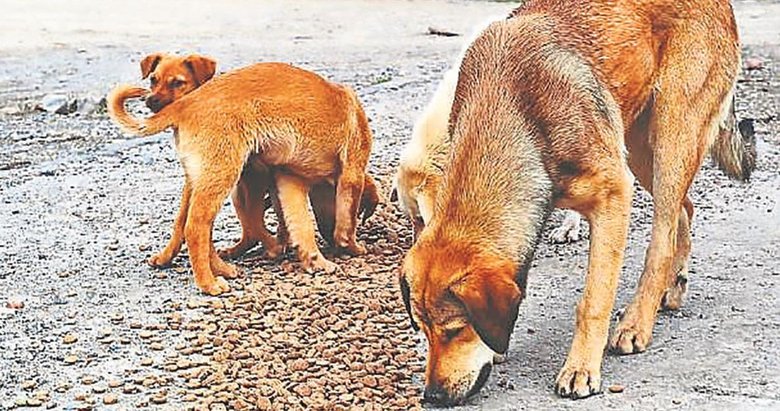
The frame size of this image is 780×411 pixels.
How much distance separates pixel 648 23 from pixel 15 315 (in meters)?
3.54

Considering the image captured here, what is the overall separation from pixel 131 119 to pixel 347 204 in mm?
1341

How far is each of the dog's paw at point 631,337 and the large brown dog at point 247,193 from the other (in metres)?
2.17

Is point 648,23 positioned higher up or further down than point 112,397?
higher up

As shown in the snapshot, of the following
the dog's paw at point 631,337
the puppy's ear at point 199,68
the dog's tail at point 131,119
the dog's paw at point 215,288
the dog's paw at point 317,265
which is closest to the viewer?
the dog's paw at point 631,337

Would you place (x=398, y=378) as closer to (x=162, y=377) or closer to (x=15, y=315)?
(x=162, y=377)

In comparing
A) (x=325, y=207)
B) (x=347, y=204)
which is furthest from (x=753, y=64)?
(x=347, y=204)

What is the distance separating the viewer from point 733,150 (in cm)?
711

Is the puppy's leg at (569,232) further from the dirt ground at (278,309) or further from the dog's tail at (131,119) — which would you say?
the dog's tail at (131,119)

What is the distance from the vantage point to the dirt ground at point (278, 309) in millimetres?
5672

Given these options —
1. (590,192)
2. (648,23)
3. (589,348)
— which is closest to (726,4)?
(648,23)

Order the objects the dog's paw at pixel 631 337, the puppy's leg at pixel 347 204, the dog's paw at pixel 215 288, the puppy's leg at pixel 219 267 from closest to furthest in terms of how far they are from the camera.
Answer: the dog's paw at pixel 631 337 → the dog's paw at pixel 215 288 → the puppy's leg at pixel 219 267 → the puppy's leg at pixel 347 204

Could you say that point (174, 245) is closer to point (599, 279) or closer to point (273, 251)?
point (273, 251)

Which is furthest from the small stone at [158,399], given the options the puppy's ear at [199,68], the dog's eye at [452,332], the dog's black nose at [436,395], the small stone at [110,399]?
the puppy's ear at [199,68]

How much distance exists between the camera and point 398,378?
19.2 ft
